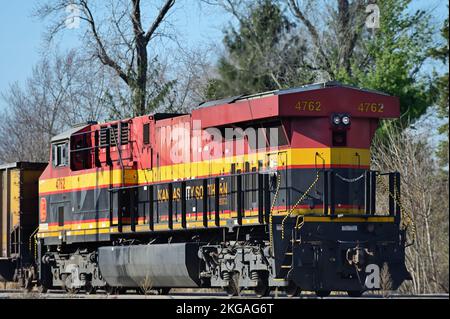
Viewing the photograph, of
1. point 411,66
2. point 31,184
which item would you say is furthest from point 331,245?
point 411,66

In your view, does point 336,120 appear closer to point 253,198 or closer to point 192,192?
point 253,198

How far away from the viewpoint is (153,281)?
20.0m

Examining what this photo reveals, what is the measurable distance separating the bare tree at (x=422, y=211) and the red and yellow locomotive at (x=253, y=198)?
352cm

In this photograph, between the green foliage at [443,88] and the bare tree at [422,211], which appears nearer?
the green foliage at [443,88]

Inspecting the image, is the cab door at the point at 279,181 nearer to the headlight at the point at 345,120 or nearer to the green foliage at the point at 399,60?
the headlight at the point at 345,120

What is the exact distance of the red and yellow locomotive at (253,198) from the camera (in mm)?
16719

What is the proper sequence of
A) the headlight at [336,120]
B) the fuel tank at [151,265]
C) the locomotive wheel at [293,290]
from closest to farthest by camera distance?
the locomotive wheel at [293,290] < the headlight at [336,120] < the fuel tank at [151,265]

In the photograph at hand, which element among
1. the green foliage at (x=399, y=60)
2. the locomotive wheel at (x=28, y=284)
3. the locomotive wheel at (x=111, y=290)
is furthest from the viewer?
the green foliage at (x=399, y=60)

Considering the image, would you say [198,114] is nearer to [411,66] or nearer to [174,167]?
[174,167]

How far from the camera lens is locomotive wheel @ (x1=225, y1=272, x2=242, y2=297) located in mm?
17625

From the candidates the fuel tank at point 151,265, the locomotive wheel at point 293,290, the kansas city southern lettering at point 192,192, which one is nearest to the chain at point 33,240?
the fuel tank at point 151,265

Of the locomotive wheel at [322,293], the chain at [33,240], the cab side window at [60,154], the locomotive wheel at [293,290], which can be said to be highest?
the cab side window at [60,154]

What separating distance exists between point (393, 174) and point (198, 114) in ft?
13.3

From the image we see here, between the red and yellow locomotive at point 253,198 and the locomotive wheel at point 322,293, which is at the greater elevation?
the red and yellow locomotive at point 253,198
